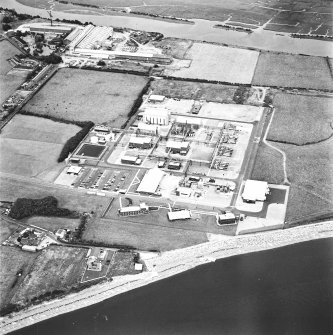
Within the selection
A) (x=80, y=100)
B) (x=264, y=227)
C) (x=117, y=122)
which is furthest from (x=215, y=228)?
(x=80, y=100)

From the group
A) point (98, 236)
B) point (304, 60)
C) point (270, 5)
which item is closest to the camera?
point (98, 236)

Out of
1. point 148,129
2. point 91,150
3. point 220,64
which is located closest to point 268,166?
point 148,129

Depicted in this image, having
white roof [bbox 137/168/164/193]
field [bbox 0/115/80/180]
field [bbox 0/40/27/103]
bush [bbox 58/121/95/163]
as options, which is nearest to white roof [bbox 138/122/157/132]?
bush [bbox 58/121/95/163]

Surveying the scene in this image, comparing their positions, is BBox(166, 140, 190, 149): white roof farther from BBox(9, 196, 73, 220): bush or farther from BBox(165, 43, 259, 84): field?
BBox(165, 43, 259, 84): field

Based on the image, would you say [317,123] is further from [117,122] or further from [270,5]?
[270,5]

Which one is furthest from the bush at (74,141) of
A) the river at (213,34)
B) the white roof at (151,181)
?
the river at (213,34)

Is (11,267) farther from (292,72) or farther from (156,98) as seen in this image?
(292,72)

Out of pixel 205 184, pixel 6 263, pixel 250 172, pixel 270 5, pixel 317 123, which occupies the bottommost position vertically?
pixel 6 263
